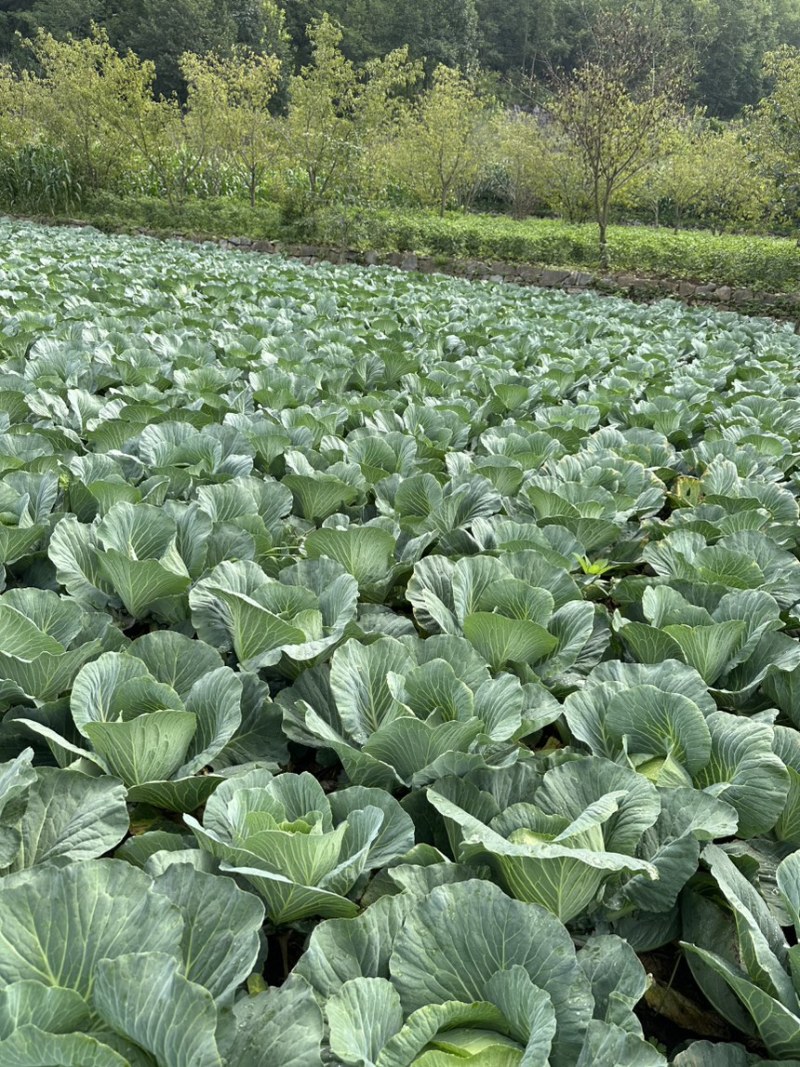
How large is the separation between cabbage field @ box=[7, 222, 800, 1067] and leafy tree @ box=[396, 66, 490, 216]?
1105 inches

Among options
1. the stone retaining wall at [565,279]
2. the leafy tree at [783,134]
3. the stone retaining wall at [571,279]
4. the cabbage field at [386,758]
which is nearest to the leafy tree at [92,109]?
the stone retaining wall at [565,279]

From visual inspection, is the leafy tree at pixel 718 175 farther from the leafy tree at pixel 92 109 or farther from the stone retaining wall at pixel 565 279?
the leafy tree at pixel 92 109

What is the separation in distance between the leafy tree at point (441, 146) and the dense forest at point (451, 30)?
79.3ft

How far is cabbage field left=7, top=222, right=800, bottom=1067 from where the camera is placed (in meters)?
0.77

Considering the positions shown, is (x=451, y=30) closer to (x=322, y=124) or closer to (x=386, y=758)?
(x=322, y=124)

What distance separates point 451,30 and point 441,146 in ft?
162

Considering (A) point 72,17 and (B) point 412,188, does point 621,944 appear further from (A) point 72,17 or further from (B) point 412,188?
(A) point 72,17

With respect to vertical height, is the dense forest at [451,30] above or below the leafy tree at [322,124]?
above

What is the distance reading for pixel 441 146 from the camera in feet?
90.0

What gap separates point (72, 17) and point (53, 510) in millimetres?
67709

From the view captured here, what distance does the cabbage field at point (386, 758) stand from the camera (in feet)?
2.53

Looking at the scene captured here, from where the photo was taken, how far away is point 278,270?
394 inches

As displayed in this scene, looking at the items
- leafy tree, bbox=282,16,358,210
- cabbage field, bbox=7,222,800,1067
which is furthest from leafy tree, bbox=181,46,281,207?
cabbage field, bbox=7,222,800,1067

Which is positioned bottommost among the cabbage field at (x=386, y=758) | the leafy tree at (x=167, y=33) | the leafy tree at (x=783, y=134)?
the cabbage field at (x=386, y=758)
